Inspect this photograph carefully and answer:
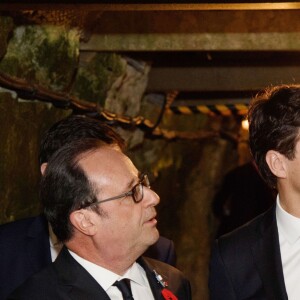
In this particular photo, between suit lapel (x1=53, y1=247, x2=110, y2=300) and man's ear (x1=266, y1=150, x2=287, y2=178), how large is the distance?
0.88 m

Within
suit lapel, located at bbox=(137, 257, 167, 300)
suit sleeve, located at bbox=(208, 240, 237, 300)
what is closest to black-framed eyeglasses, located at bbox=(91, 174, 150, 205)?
suit lapel, located at bbox=(137, 257, 167, 300)

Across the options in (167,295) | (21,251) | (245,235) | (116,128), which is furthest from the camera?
(116,128)

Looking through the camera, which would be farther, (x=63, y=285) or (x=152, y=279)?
(x=152, y=279)

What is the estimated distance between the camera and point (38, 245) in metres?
3.89

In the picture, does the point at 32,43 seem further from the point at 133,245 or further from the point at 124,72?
the point at 133,245

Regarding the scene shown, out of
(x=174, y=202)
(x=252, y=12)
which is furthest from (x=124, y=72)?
(x=174, y=202)

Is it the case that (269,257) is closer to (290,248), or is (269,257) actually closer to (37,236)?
(290,248)

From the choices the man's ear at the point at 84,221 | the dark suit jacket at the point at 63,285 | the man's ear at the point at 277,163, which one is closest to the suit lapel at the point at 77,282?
the dark suit jacket at the point at 63,285

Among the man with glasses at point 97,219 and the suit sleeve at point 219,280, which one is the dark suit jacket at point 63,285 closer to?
the man with glasses at point 97,219

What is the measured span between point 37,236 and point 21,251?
10 centimetres

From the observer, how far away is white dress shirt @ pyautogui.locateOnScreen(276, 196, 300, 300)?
10.6ft

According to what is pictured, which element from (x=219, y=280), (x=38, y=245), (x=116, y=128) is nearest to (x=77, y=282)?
(x=219, y=280)

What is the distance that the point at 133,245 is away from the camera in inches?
119

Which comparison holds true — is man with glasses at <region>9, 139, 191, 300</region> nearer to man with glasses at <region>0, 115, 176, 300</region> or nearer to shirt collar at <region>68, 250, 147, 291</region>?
shirt collar at <region>68, 250, 147, 291</region>
